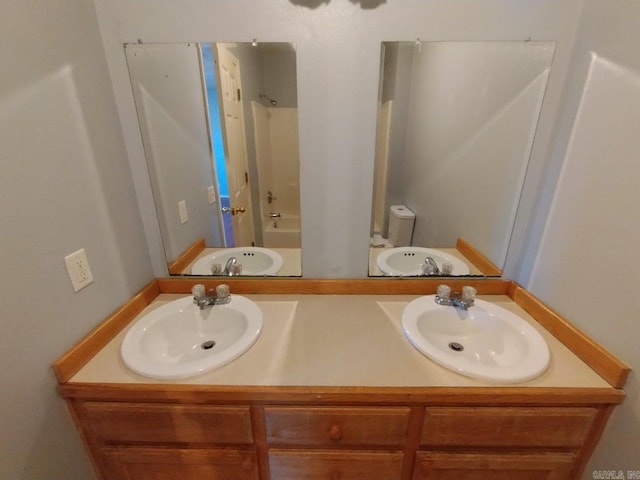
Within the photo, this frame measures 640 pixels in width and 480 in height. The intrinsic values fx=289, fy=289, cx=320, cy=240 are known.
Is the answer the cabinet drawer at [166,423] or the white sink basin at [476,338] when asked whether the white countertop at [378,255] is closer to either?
the white sink basin at [476,338]

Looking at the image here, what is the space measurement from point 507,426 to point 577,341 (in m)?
0.36

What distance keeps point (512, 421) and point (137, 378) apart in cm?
109

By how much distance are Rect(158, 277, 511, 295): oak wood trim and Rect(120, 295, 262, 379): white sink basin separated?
0.10 metres

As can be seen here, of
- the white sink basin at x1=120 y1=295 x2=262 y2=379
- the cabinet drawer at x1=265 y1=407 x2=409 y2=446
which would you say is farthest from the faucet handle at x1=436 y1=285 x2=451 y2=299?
the white sink basin at x1=120 y1=295 x2=262 y2=379

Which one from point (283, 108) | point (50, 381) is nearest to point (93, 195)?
point (50, 381)

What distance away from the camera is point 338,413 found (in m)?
0.83

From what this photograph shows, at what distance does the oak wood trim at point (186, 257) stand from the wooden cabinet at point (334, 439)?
54 cm

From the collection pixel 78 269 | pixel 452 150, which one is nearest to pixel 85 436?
pixel 78 269

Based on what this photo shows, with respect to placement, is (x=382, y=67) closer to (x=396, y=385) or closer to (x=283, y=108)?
(x=283, y=108)

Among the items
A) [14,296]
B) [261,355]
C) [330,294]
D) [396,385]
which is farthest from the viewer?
[330,294]

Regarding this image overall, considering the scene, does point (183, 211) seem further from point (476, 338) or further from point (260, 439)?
point (476, 338)

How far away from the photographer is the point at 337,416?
838mm

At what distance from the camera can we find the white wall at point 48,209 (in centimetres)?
68

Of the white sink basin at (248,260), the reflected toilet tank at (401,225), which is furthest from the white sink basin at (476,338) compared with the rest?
the white sink basin at (248,260)
